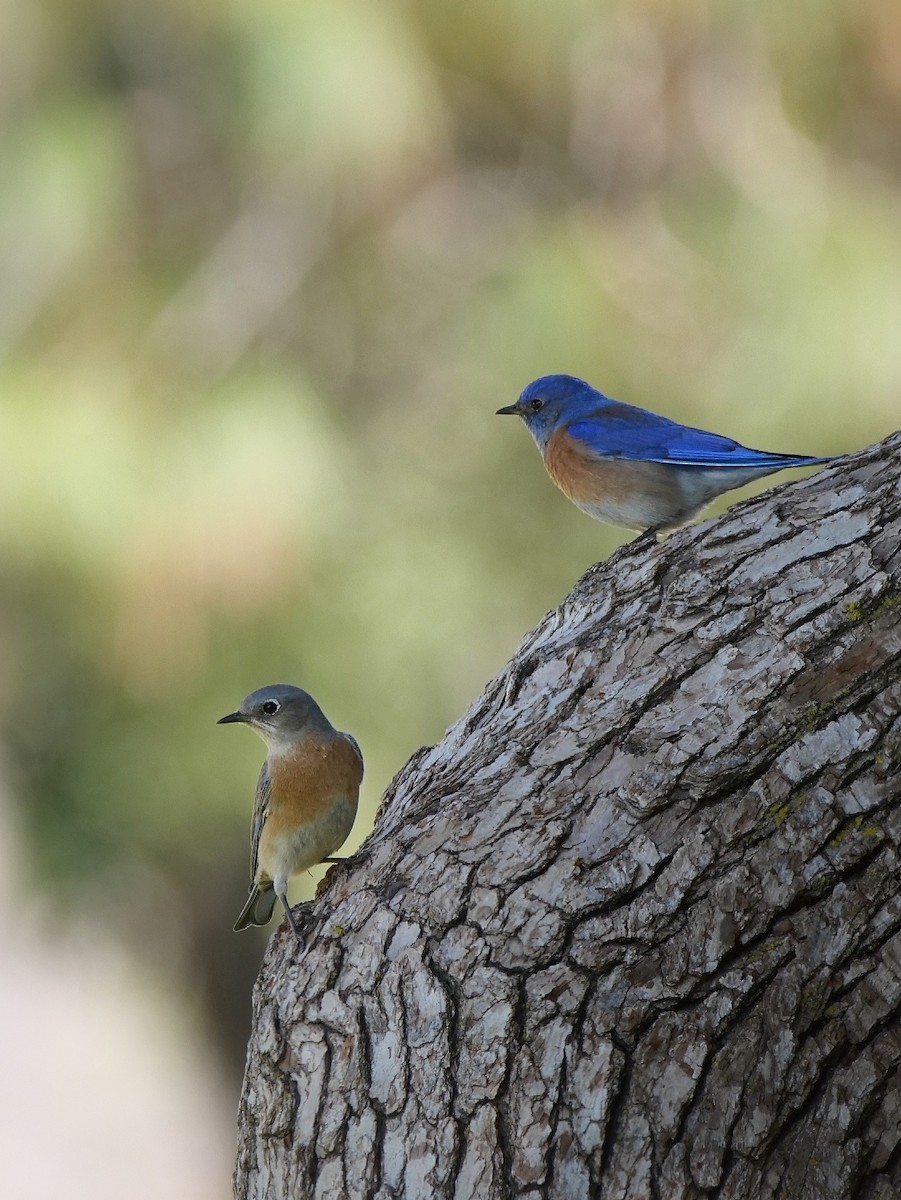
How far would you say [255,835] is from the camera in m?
3.68

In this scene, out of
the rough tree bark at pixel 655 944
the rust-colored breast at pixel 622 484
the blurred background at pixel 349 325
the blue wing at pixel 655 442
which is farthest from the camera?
the blurred background at pixel 349 325

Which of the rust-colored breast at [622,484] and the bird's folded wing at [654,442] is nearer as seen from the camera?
the bird's folded wing at [654,442]

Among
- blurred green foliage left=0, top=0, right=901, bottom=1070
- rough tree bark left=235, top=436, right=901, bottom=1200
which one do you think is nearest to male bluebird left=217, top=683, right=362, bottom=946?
rough tree bark left=235, top=436, right=901, bottom=1200

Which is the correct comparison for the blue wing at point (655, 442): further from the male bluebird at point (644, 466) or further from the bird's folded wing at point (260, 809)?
the bird's folded wing at point (260, 809)

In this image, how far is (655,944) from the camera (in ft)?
7.13

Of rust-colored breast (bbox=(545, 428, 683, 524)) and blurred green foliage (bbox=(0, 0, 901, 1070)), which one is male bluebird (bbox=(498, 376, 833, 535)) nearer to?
rust-colored breast (bbox=(545, 428, 683, 524))

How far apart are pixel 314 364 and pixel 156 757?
1847mm

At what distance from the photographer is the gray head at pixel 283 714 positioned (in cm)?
364

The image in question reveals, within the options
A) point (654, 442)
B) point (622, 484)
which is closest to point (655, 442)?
point (654, 442)

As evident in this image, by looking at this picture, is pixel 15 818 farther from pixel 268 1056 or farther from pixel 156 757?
pixel 268 1056

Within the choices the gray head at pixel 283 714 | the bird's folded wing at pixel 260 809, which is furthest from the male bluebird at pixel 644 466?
the bird's folded wing at pixel 260 809

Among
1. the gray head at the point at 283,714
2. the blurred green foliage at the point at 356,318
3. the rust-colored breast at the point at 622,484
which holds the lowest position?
the gray head at the point at 283,714

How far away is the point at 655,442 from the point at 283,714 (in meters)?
1.23

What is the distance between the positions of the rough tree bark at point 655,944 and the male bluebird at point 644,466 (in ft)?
3.12
